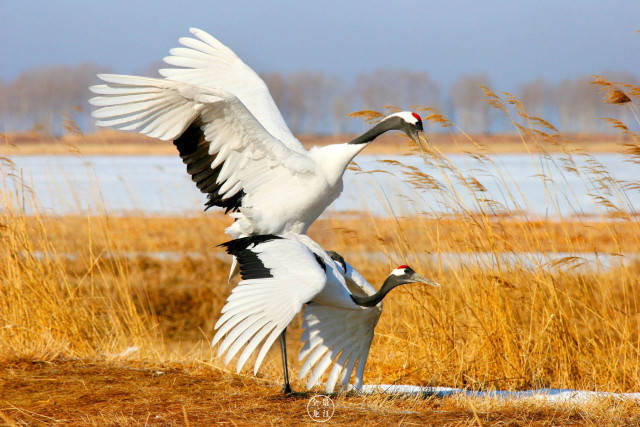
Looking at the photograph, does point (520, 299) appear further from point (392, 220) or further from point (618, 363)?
point (392, 220)

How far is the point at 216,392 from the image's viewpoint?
3773 millimetres

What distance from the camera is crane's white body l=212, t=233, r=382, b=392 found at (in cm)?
315

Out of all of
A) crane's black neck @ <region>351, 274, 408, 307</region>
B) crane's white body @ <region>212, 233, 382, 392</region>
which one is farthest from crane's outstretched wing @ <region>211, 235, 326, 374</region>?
crane's black neck @ <region>351, 274, 408, 307</region>

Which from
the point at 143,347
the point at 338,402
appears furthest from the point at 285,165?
the point at 143,347

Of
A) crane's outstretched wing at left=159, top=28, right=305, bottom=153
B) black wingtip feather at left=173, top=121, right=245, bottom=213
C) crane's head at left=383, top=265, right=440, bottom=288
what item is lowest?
crane's head at left=383, top=265, right=440, bottom=288

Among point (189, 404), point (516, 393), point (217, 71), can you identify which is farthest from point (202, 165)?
point (516, 393)

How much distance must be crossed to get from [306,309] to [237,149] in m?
0.91

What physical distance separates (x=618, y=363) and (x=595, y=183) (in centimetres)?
121

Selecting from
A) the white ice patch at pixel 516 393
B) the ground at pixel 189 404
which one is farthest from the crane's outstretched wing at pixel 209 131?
the white ice patch at pixel 516 393

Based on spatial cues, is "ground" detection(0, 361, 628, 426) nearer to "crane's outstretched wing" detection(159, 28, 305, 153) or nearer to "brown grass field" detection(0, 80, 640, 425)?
"brown grass field" detection(0, 80, 640, 425)

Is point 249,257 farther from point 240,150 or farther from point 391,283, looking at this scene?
point 391,283

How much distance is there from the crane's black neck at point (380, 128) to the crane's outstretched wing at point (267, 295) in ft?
2.41

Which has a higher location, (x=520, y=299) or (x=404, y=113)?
(x=404, y=113)

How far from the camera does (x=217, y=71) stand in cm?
462
